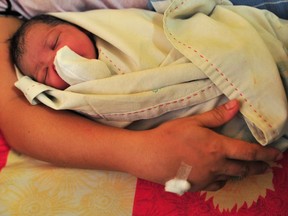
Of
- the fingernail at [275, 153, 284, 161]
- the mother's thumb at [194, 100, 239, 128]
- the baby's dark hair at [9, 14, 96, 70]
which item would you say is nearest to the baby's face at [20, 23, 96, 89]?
the baby's dark hair at [9, 14, 96, 70]

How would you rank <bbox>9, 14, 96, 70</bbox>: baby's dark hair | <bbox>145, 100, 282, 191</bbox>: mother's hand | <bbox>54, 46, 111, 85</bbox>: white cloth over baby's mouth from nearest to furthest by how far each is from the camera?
1. <bbox>145, 100, 282, 191</bbox>: mother's hand
2. <bbox>54, 46, 111, 85</bbox>: white cloth over baby's mouth
3. <bbox>9, 14, 96, 70</bbox>: baby's dark hair

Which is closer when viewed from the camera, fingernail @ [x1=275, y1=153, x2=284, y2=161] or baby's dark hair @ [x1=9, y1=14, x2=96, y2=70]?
fingernail @ [x1=275, y1=153, x2=284, y2=161]

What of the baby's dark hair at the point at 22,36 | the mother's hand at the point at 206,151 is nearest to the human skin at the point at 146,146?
the mother's hand at the point at 206,151

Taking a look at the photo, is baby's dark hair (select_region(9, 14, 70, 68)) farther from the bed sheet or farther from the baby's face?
the bed sheet

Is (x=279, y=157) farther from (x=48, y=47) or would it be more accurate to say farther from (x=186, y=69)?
(x=48, y=47)

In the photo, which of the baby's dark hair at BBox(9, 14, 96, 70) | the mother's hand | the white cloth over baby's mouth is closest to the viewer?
the mother's hand

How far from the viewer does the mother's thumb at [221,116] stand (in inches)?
25.6

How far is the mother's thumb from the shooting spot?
2.13ft

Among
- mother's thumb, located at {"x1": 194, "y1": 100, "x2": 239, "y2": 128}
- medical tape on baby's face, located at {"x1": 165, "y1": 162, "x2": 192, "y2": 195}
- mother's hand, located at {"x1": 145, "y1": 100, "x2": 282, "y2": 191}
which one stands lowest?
medical tape on baby's face, located at {"x1": 165, "y1": 162, "x2": 192, "y2": 195}

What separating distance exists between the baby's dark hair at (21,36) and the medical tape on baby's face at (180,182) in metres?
0.52

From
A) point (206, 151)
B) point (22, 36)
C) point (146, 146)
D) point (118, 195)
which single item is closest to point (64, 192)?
point (118, 195)

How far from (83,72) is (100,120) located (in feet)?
0.38

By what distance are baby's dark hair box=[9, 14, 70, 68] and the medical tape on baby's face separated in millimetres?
522

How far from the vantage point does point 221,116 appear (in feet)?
2.14
